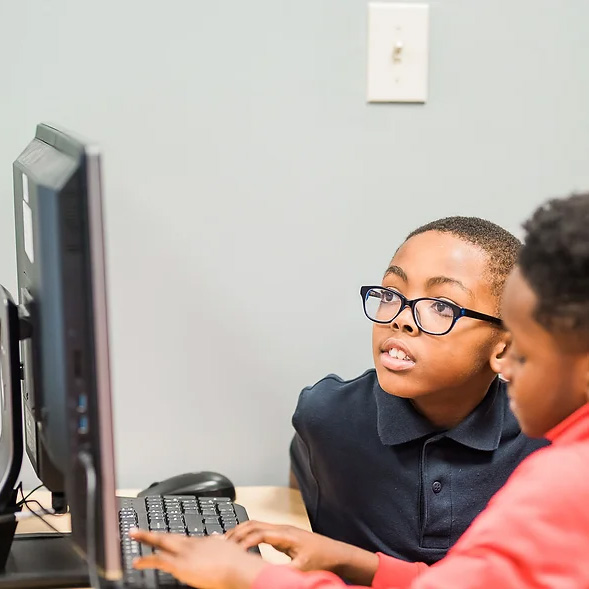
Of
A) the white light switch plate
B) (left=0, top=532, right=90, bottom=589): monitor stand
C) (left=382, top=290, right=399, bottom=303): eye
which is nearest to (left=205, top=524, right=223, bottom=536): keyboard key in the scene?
(left=0, top=532, right=90, bottom=589): monitor stand

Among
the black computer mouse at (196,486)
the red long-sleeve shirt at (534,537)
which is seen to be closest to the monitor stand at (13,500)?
the black computer mouse at (196,486)

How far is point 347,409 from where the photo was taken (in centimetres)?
121

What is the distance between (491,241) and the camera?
3.72 feet

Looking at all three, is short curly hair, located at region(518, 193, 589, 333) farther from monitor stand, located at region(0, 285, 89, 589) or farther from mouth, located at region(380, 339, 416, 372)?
monitor stand, located at region(0, 285, 89, 589)

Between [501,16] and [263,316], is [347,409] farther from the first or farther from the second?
[501,16]

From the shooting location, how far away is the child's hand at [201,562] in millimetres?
861

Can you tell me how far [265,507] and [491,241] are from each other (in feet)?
1.48

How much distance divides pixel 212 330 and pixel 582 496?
2.21 ft

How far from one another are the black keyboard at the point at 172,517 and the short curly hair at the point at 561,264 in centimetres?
41

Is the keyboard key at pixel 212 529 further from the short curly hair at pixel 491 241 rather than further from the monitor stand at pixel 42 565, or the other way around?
the short curly hair at pixel 491 241

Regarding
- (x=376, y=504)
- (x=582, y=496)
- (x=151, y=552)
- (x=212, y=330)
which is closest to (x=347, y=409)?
(x=376, y=504)

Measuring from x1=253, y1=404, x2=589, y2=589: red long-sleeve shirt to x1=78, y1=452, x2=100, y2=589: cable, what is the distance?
258 mm

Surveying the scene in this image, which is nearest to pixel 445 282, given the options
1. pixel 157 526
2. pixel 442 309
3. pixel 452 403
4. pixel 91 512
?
pixel 442 309

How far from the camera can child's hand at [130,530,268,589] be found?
861 millimetres
